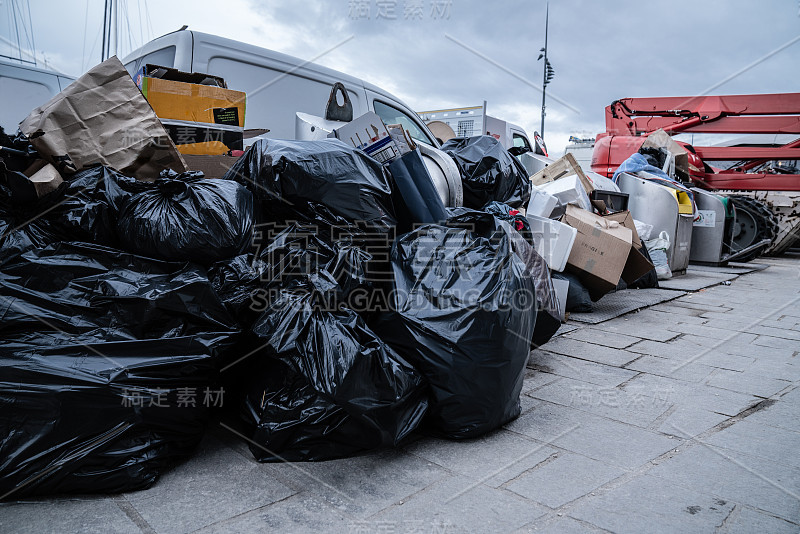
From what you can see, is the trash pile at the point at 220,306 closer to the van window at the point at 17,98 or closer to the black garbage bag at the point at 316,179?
the black garbage bag at the point at 316,179

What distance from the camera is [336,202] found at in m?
2.08

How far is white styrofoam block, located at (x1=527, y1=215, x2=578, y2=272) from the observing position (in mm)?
3479

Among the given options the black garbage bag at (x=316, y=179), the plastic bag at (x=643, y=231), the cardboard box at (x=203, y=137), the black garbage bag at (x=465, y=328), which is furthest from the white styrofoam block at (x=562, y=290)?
the cardboard box at (x=203, y=137)

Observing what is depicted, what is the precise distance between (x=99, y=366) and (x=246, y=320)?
1.60 feet

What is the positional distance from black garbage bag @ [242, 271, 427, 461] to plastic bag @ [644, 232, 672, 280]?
4.36 metres

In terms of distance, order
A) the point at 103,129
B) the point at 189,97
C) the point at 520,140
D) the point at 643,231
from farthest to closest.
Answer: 1. the point at 520,140
2. the point at 643,231
3. the point at 189,97
4. the point at 103,129

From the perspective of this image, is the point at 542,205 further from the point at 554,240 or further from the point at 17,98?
the point at 17,98

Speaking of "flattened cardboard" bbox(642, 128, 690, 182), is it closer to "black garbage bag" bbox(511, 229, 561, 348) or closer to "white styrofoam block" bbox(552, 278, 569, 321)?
"white styrofoam block" bbox(552, 278, 569, 321)

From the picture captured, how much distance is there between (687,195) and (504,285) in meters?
5.24

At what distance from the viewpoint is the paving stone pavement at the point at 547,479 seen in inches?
53.6

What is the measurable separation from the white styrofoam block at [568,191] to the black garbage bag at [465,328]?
2274mm

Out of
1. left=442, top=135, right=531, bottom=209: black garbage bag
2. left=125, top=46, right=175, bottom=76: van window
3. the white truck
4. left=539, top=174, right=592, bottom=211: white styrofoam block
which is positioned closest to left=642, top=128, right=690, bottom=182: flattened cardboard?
the white truck

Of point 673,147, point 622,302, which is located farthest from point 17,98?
point 673,147

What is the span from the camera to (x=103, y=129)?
2.24 metres
